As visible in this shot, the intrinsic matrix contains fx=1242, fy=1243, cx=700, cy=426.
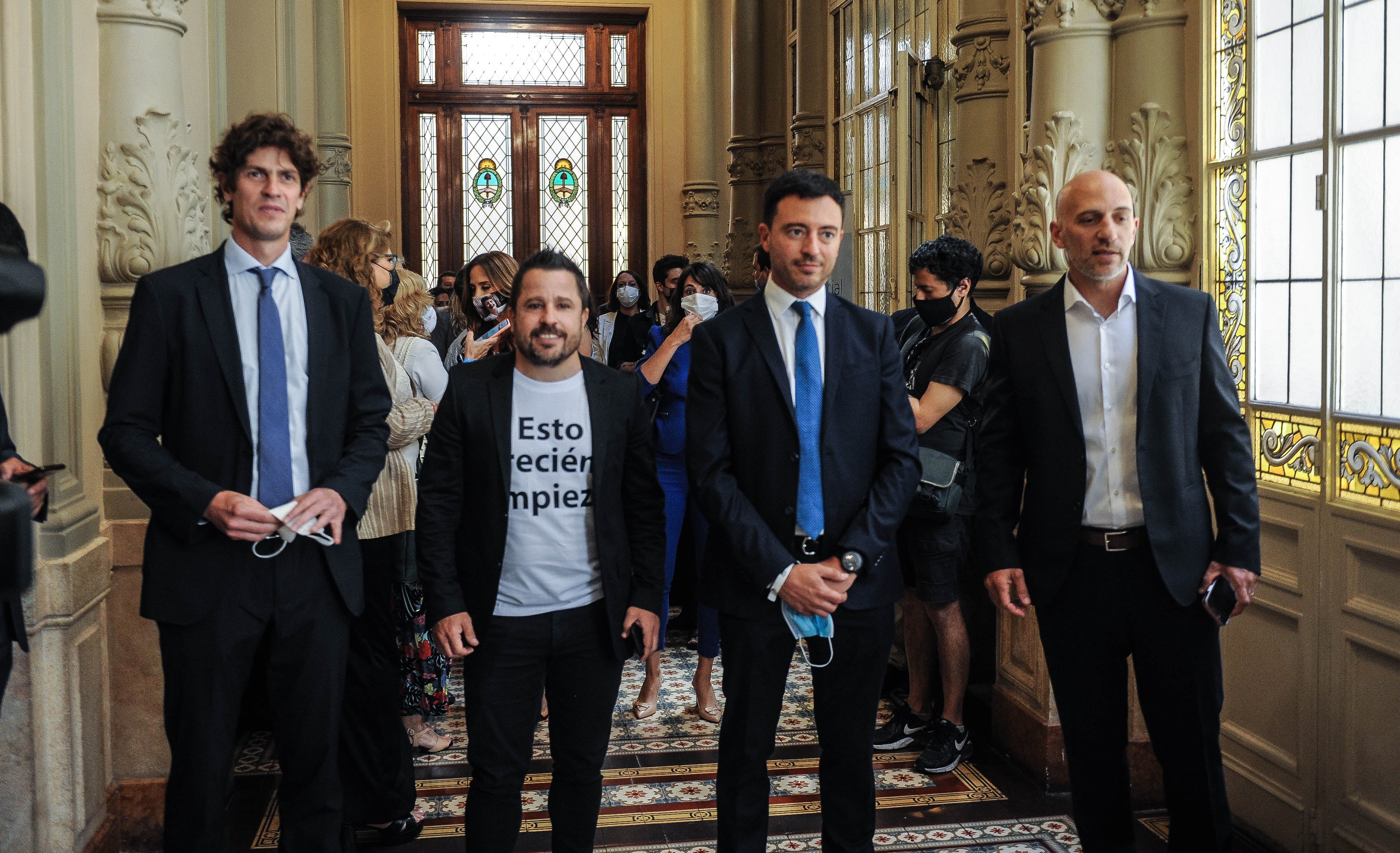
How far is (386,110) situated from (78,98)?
9.07 meters

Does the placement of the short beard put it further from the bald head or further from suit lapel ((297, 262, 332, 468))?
the bald head

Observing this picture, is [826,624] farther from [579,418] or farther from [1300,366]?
[1300,366]

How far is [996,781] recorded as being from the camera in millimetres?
3918

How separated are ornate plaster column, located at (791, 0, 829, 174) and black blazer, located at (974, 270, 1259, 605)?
5.84 metres

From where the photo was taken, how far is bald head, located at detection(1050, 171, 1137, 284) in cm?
258

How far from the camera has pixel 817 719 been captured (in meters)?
2.77

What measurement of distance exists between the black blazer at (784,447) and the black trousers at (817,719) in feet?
0.21

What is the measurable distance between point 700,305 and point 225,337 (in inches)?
80.2

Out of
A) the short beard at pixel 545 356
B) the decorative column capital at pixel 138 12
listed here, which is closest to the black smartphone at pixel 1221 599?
the short beard at pixel 545 356

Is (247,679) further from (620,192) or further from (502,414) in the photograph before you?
(620,192)

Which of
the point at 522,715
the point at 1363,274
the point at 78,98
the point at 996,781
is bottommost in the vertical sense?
the point at 996,781

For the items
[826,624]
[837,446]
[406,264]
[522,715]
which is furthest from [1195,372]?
[406,264]

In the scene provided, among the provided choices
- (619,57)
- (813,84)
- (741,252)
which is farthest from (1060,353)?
(619,57)

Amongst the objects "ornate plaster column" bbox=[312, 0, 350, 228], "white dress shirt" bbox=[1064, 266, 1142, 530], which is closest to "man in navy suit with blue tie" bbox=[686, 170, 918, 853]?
"white dress shirt" bbox=[1064, 266, 1142, 530]
